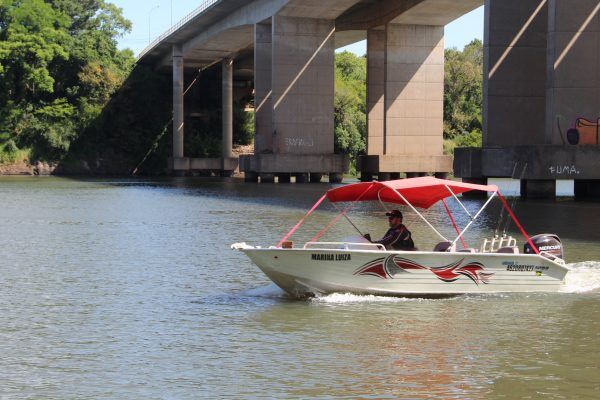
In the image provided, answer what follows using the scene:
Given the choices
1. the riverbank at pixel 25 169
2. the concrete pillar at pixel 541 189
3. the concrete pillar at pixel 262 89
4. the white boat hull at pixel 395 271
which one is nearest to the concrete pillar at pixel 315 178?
the concrete pillar at pixel 262 89

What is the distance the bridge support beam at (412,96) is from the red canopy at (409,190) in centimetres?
4960


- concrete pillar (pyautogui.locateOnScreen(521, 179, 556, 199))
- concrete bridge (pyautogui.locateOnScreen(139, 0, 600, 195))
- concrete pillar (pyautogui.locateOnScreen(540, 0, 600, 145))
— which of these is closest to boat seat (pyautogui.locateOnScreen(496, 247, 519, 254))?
concrete bridge (pyautogui.locateOnScreen(139, 0, 600, 195))

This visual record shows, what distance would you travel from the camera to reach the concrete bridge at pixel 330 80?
219 feet

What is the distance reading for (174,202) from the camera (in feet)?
153

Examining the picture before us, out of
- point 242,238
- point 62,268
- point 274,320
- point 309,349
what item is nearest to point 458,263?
point 274,320

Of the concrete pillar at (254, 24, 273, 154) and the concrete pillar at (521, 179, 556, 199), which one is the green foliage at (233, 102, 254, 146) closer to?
the concrete pillar at (254, 24, 273, 154)

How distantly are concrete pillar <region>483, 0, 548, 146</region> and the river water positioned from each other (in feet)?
71.8

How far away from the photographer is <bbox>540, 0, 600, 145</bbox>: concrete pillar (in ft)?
133

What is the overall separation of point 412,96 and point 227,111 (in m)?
32.4

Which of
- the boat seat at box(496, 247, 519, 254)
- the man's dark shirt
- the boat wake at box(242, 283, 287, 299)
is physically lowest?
the boat wake at box(242, 283, 287, 299)

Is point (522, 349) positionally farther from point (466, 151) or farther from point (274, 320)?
point (466, 151)

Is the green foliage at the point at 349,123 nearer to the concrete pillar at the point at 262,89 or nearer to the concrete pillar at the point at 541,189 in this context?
the concrete pillar at the point at 262,89

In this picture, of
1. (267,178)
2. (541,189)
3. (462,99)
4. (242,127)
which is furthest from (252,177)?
(462,99)

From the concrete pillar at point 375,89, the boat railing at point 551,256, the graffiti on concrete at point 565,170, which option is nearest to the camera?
the boat railing at point 551,256
